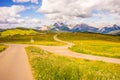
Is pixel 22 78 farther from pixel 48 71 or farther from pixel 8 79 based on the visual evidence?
pixel 48 71

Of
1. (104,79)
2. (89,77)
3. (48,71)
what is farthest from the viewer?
(48,71)

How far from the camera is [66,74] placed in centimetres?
1850

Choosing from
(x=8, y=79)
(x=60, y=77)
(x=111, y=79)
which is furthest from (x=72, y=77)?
(x=8, y=79)

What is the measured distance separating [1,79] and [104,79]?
9.47m

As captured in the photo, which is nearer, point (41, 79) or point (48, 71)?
point (41, 79)

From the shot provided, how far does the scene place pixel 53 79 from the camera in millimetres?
17453

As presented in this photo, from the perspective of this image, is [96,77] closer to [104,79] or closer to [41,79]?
[104,79]

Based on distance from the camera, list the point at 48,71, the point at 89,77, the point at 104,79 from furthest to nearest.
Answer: the point at 48,71 < the point at 89,77 < the point at 104,79

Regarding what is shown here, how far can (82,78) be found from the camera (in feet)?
59.7

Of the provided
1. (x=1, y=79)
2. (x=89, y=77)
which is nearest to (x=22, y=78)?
(x=1, y=79)

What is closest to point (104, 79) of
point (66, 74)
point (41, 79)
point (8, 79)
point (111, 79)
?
point (111, 79)

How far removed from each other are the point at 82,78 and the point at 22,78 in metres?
5.66

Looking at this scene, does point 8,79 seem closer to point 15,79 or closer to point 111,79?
point 15,79

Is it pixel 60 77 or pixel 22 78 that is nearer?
pixel 60 77
